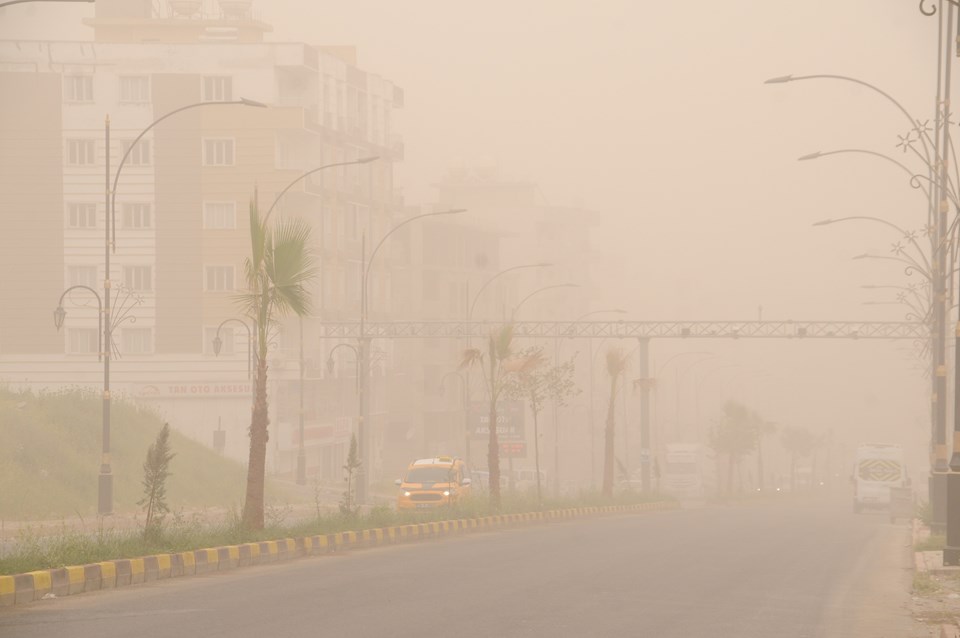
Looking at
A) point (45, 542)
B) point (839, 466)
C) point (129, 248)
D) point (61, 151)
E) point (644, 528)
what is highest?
point (61, 151)

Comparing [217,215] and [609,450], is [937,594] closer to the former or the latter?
[609,450]

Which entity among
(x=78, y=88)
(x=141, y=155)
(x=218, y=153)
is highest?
(x=78, y=88)

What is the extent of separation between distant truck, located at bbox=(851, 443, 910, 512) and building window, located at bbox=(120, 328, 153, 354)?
38.4m

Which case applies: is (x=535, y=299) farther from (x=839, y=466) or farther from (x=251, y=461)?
(x=251, y=461)

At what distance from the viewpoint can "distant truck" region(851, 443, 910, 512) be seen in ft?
211

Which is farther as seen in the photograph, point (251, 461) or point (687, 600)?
point (251, 461)

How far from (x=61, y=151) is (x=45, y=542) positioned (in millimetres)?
63176

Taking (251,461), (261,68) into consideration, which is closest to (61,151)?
(261,68)

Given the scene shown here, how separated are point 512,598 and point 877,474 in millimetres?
51144

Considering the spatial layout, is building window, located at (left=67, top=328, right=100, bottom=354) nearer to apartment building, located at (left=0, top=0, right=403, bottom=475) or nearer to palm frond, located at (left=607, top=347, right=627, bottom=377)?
apartment building, located at (left=0, top=0, right=403, bottom=475)

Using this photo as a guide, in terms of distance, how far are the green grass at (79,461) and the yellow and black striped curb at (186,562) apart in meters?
11.3

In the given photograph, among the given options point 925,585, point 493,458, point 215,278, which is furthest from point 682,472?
point 925,585

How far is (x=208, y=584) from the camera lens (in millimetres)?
18516

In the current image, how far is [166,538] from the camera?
21.3m
